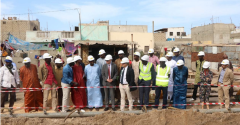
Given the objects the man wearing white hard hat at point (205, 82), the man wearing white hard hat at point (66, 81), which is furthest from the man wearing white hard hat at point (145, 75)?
the man wearing white hard hat at point (66, 81)

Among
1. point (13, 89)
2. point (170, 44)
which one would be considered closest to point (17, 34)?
point (170, 44)

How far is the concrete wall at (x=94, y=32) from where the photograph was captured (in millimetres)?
27766

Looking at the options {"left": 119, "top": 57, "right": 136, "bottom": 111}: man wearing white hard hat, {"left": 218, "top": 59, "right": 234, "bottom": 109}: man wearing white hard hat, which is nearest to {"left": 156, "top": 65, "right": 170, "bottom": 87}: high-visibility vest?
{"left": 119, "top": 57, "right": 136, "bottom": 111}: man wearing white hard hat

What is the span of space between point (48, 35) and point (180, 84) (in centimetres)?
2374

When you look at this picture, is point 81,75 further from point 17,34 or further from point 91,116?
point 17,34

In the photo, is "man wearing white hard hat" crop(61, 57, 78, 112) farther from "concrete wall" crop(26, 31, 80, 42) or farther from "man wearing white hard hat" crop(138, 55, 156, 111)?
"concrete wall" crop(26, 31, 80, 42)

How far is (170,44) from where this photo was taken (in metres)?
30.0

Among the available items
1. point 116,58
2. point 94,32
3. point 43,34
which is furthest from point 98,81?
point 43,34

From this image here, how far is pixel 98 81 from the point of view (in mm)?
6438

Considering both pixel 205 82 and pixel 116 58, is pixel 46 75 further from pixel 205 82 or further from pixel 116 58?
pixel 116 58

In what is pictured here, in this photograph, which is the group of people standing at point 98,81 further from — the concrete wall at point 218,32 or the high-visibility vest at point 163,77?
the concrete wall at point 218,32

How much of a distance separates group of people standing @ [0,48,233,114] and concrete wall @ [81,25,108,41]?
21.8 meters

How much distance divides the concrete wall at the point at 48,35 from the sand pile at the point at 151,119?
21.7 meters

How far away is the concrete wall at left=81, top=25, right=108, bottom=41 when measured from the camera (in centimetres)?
2777
